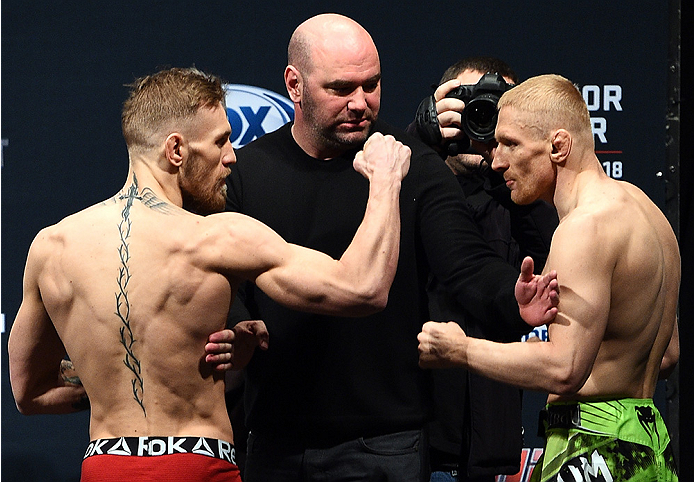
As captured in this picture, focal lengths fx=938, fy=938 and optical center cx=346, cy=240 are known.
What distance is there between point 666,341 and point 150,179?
1.26m

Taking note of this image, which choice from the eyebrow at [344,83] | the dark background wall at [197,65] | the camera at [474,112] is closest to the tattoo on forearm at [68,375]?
the eyebrow at [344,83]

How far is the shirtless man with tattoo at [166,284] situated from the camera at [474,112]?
0.68 meters

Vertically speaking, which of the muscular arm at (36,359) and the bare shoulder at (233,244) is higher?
the bare shoulder at (233,244)

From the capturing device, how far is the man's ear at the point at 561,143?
2207 mm

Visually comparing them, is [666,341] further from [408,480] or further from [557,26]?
[557,26]

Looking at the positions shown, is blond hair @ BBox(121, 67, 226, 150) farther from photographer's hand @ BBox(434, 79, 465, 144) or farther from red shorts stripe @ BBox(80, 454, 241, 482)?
photographer's hand @ BBox(434, 79, 465, 144)

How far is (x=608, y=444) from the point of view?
211 centimetres

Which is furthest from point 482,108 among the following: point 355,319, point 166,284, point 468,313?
point 166,284

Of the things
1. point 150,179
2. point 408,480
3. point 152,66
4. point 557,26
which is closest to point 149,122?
point 150,179

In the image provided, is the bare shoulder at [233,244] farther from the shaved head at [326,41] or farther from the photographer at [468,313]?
the photographer at [468,313]

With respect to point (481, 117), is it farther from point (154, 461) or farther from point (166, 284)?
point (154, 461)

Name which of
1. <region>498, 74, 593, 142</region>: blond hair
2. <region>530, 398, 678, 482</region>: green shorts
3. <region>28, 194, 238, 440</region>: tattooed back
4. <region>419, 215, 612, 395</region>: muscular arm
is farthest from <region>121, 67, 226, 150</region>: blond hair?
<region>530, 398, 678, 482</region>: green shorts

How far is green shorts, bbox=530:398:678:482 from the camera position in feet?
6.89

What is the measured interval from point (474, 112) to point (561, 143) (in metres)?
0.54
